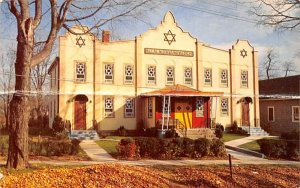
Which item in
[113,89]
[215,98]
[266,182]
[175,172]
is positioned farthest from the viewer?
[215,98]

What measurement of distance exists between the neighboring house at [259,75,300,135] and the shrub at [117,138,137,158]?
11565 mm

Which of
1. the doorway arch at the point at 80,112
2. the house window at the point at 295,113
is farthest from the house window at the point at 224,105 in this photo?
the doorway arch at the point at 80,112

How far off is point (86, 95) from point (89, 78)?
109 centimetres

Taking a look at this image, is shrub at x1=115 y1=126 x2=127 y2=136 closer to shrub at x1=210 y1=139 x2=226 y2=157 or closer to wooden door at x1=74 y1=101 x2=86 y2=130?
wooden door at x1=74 y1=101 x2=86 y2=130

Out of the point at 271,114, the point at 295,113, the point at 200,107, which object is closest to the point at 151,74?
the point at 200,107

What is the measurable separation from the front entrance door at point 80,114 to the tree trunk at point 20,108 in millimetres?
10238

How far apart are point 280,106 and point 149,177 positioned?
55.4ft

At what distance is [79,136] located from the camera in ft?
49.6

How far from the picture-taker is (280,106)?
21.8 meters

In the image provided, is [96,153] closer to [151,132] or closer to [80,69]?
[151,132]

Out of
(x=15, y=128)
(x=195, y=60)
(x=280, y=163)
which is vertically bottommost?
(x=280, y=163)

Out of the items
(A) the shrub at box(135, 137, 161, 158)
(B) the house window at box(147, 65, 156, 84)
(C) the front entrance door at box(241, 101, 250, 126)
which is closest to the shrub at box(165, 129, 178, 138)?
(B) the house window at box(147, 65, 156, 84)

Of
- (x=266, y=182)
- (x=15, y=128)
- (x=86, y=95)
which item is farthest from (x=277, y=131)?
(x=15, y=128)

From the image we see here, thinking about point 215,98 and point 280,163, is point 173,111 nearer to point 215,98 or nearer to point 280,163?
point 215,98
